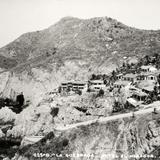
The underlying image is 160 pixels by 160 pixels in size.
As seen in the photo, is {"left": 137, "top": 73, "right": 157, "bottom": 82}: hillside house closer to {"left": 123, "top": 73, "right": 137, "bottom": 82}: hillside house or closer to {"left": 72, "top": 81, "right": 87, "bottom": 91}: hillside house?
{"left": 123, "top": 73, "right": 137, "bottom": 82}: hillside house

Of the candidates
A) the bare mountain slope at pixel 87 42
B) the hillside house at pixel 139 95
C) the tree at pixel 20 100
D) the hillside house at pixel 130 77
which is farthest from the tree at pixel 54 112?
the bare mountain slope at pixel 87 42

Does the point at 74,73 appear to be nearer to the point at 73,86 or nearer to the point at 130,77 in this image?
the point at 73,86

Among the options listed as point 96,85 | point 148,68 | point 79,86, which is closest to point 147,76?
point 148,68

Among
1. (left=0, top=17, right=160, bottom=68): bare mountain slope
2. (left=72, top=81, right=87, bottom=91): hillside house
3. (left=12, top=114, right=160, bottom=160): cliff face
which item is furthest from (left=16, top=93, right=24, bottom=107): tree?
(left=12, top=114, right=160, bottom=160): cliff face

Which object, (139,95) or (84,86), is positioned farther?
(84,86)

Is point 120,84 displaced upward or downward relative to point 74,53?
downward

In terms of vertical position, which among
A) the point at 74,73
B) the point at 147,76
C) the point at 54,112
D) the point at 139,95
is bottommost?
the point at 54,112

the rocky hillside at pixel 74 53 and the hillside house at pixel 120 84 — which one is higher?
the rocky hillside at pixel 74 53

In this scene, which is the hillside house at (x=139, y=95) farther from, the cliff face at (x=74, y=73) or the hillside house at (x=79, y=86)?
the hillside house at (x=79, y=86)
